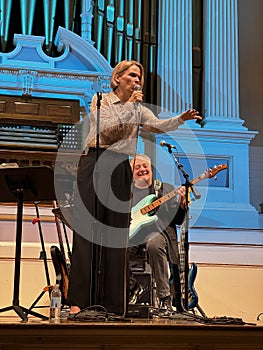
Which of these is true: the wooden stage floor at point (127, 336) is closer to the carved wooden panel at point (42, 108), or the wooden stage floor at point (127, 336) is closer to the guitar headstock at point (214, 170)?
the guitar headstock at point (214, 170)

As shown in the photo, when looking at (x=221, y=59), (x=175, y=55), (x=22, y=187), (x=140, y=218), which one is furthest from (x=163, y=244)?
(x=221, y=59)

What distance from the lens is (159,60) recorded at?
284 inches

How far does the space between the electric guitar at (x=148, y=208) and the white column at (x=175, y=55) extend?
266 cm

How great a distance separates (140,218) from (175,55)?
3194 mm

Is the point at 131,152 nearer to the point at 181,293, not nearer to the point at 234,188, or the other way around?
the point at 181,293

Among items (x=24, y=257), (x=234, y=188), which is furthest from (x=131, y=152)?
(x=234, y=188)

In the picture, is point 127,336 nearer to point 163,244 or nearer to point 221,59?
point 163,244

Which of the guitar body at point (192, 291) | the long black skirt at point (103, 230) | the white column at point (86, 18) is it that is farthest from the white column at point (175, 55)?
the long black skirt at point (103, 230)

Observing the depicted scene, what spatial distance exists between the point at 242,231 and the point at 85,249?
8.39 feet

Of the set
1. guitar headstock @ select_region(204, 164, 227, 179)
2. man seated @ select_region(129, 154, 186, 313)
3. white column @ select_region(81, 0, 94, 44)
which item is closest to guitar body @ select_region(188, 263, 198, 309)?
man seated @ select_region(129, 154, 186, 313)

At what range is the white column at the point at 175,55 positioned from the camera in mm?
7095

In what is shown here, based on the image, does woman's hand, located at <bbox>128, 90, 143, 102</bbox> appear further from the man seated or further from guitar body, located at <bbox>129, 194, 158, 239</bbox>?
guitar body, located at <bbox>129, 194, 158, 239</bbox>

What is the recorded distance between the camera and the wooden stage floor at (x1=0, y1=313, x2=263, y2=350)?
2299mm

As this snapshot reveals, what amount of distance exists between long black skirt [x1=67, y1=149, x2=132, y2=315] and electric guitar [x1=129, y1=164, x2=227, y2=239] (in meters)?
1.02
